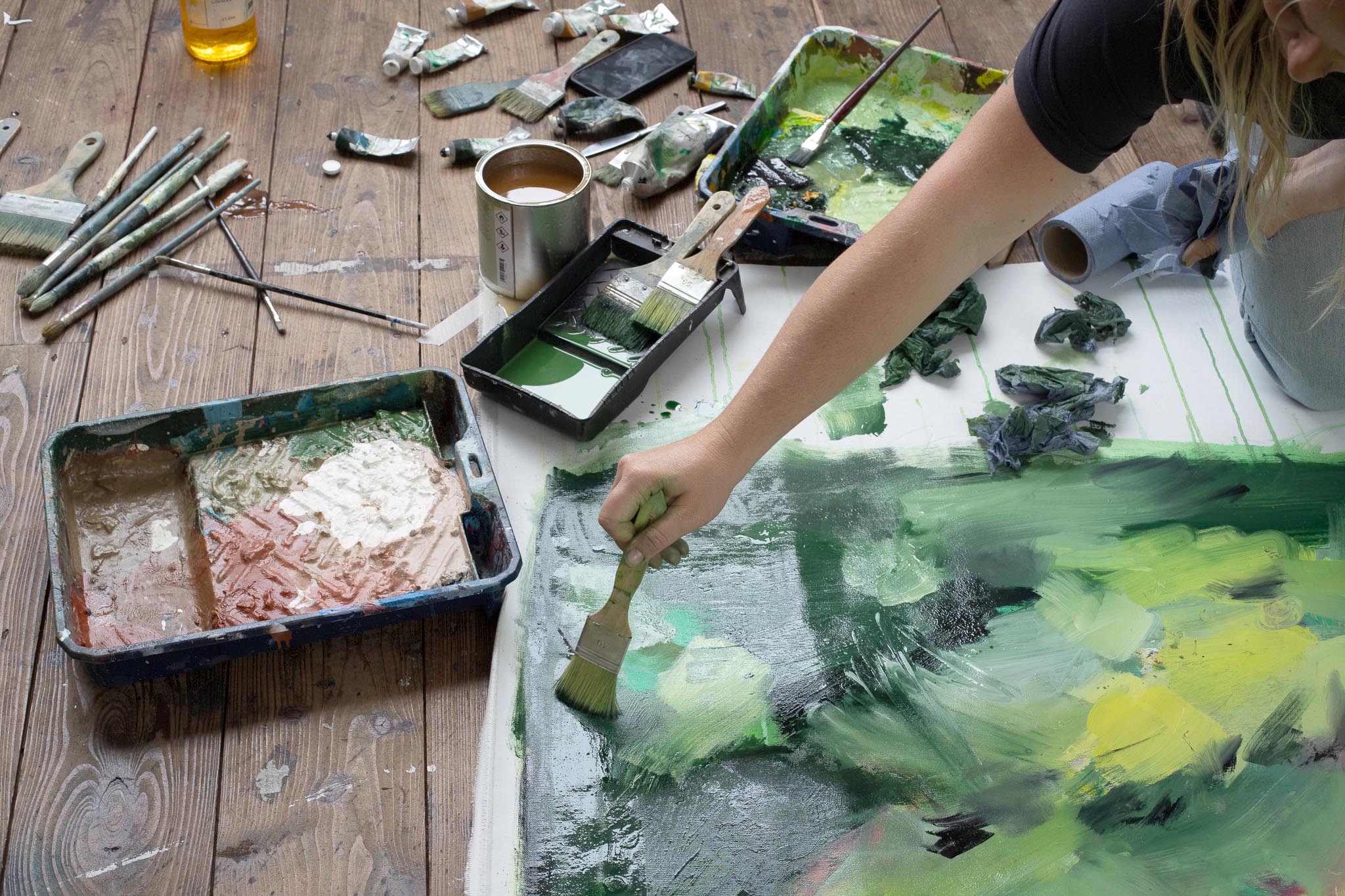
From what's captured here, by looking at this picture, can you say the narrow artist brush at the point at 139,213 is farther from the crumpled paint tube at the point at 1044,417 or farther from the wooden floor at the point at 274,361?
the crumpled paint tube at the point at 1044,417

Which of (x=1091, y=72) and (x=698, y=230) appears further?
(x=698, y=230)

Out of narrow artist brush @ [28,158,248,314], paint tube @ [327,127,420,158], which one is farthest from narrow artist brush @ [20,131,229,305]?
paint tube @ [327,127,420,158]

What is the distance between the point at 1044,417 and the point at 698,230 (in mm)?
629

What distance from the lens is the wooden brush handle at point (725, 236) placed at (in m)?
1.74

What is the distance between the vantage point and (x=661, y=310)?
173 centimetres

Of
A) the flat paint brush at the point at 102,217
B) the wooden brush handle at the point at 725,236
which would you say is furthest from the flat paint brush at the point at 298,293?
the wooden brush handle at the point at 725,236

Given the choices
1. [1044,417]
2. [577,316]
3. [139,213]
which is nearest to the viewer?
[1044,417]

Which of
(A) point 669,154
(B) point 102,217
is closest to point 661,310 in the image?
(A) point 669,154

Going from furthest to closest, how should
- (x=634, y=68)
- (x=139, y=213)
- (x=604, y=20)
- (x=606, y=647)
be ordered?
(x=604, y=20) < (x=634, y=68) < (x=139, y=213) < (x=606, y=647)

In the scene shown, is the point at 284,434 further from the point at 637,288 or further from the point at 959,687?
the point at 959,687

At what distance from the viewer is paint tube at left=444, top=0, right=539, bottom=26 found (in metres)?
2.31

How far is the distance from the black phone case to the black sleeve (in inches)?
45.5

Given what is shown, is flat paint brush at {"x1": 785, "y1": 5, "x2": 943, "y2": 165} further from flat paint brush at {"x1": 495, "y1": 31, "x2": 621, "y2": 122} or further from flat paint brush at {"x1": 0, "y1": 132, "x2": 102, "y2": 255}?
flat paint brush at {"x1": 0, "y1": 132, "x2": 102, "y2": 255}

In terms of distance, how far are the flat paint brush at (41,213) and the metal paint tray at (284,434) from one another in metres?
0.55
